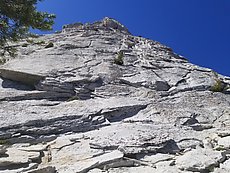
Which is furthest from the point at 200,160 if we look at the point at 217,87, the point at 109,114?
the point at 217,87

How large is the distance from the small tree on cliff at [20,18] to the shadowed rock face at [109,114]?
3.90 metres

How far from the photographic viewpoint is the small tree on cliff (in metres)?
12.0

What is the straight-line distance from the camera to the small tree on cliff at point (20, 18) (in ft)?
39.2

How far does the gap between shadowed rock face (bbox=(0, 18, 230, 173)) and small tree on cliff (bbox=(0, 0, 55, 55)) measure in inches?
154

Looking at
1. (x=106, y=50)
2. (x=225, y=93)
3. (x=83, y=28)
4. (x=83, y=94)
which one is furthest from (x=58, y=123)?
(x=83, y=28)

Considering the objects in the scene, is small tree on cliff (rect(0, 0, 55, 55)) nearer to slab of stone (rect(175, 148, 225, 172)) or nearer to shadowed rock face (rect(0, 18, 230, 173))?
shadowed rock face (rect(0, 18, 230, 173))

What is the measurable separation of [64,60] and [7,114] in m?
8.41

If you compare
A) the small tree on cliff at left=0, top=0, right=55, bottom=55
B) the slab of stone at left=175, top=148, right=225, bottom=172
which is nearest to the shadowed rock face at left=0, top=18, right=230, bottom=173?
the slab of stone at left=175, top=148, right=225, bottom=172

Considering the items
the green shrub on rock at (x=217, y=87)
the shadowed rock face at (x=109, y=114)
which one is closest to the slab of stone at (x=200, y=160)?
the shadowed rock face at (x=109, y=114)

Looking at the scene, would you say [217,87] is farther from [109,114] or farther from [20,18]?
[20,18]

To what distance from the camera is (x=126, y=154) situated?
40.3 feet

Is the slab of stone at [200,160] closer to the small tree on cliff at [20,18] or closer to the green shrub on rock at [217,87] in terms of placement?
the small tree on cliff at [20,18]

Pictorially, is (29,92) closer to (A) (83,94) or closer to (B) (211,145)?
(A) (83,94)

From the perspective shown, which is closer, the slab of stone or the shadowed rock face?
the slab of stone
